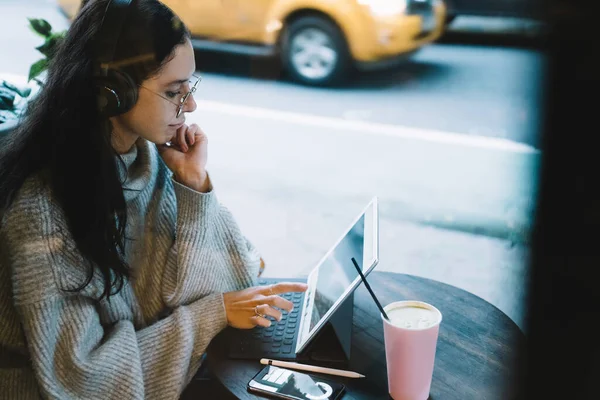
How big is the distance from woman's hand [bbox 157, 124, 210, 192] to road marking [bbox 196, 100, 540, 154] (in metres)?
2.21

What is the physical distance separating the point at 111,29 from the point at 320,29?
236 centimetres

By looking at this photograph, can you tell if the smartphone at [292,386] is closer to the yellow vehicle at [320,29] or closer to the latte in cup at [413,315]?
the latte in cup at [413,315]

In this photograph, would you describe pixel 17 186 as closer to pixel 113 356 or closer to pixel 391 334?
pixel 113 356

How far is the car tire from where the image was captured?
3.31m

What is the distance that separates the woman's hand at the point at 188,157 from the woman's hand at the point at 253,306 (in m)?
0.23

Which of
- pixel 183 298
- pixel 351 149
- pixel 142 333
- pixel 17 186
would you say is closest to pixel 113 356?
pixel 142 333

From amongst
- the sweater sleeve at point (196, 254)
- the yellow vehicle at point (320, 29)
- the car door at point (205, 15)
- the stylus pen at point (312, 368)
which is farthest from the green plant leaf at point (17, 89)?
the car door at point (205, 15)

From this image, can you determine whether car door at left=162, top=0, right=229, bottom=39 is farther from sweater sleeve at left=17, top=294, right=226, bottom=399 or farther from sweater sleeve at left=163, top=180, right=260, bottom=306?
sweater sleeve at left=17, top=294, right=226, bottom=399

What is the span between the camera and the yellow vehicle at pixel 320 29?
3.17 metres

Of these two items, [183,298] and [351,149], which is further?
[351,149]

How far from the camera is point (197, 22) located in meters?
3.34

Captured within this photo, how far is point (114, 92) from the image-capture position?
1.09 metres

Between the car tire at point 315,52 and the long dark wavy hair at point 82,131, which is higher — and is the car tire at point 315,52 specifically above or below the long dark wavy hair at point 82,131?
above

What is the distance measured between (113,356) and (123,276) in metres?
0.15
